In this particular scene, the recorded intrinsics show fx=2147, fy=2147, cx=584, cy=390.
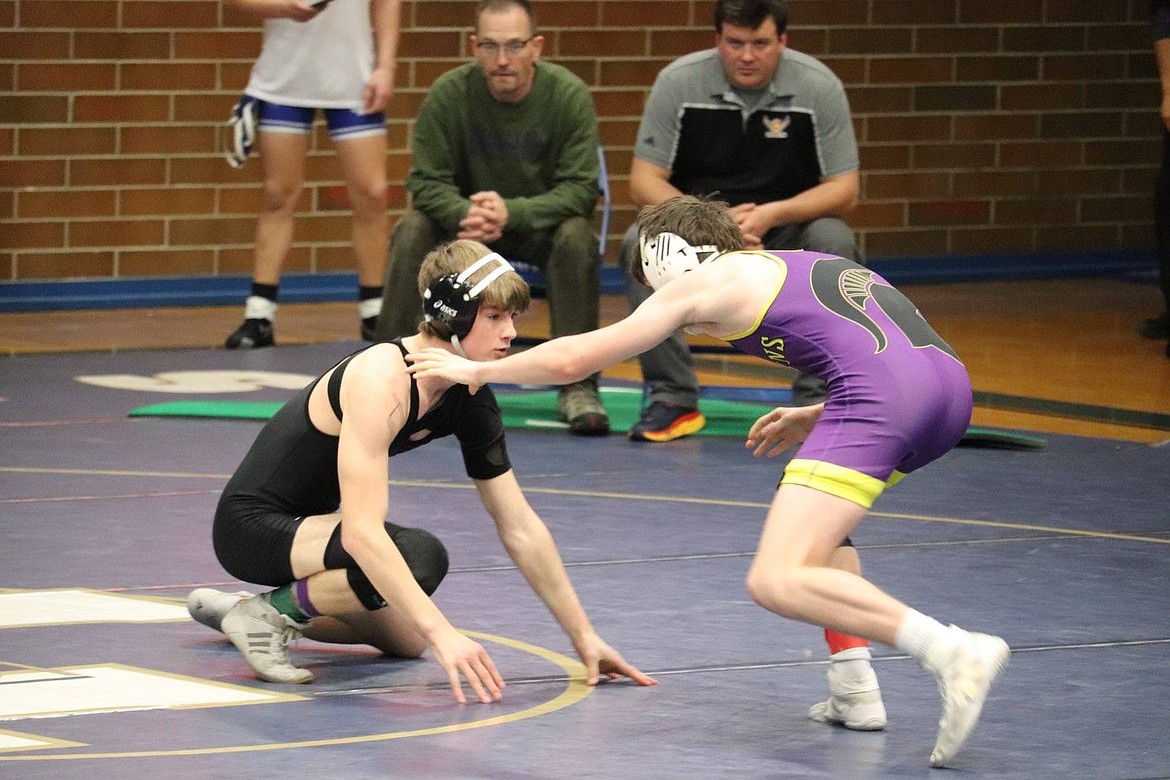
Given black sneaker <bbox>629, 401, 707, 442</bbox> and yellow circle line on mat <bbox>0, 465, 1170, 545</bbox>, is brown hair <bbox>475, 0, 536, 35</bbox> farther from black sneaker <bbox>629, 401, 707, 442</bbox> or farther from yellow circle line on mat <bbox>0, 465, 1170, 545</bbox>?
yellow circle line on mat <bbox>0, 465, 1170, 545</bbox>

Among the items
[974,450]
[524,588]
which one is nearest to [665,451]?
[974,450]

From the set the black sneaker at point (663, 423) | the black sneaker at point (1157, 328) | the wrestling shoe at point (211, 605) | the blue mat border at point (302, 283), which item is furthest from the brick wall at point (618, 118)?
the wrestling shoe at point (211, 605)

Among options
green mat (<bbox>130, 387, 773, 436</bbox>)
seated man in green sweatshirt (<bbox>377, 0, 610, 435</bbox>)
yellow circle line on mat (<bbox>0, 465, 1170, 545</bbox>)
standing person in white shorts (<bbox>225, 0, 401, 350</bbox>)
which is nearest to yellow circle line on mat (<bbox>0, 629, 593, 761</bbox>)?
yellow circle line on mat (<bbox>0, 465, 1170, 545</bbox>)

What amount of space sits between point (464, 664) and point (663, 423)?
311cm

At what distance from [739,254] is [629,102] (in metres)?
6.74

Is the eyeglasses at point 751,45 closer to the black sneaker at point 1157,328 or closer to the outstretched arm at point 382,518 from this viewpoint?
the black sneaker at point 1157,328

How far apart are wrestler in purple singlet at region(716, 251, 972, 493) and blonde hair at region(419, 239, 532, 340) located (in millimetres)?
395

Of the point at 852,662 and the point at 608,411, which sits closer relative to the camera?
the point at 852,662

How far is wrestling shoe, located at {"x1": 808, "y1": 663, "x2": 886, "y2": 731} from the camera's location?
359 centimetres

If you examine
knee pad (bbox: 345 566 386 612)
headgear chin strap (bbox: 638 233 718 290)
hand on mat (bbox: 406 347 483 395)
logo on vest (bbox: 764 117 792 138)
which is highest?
logo on vest (bbox: 764 117 792 138)

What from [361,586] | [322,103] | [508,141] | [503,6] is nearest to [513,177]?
[508,141]

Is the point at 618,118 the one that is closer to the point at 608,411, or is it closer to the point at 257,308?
the point at 257,308

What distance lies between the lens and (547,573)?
12.8ft

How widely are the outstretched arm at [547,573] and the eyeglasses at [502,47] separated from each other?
10.1 feet
